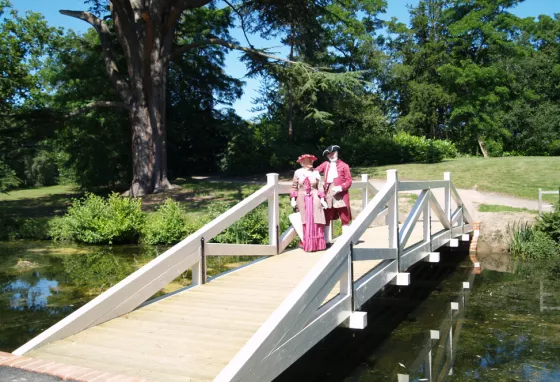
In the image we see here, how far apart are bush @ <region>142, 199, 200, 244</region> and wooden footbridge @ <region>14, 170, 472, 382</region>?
21.9 ft

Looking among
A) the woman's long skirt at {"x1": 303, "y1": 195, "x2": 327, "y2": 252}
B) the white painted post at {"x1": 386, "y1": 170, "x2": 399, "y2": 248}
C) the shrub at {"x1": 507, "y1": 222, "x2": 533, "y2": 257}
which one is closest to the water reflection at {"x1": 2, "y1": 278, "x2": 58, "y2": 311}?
the woman's long skirt at {"x1": 303, "y1": 195, "x2": 327, "y2": 252}

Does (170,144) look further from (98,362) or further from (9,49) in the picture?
(98,362)

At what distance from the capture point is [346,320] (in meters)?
5.38

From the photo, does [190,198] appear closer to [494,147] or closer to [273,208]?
[273,208]

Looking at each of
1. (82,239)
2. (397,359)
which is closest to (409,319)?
(397,359)

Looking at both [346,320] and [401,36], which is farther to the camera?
[401,36]

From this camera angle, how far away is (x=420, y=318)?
8.15 m

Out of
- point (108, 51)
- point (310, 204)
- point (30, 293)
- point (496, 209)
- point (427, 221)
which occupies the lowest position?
point (30, 293)

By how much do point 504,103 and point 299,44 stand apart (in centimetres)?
2332

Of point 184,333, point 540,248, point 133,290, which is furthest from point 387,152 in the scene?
point 184,333

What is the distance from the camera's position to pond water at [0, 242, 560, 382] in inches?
235

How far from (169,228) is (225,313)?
29.8 feet

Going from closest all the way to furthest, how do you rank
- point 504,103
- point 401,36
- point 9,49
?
point 9,49, point 504,103, point 401,36

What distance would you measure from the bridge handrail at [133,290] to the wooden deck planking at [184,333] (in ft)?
0.27
